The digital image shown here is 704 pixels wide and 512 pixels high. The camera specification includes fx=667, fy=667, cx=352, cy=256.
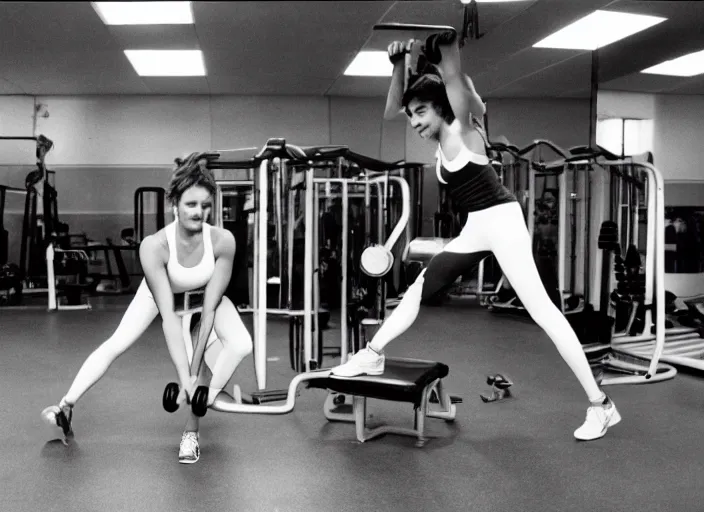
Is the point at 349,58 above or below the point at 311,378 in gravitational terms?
above

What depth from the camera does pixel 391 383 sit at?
2.44 metres

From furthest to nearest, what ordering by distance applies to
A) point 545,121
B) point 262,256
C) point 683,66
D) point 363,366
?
point 545,121 < point 683,66 < point 262,256 < point 363,366

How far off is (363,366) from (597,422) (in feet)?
3.05

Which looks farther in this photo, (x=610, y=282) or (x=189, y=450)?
(x=610, y=282)

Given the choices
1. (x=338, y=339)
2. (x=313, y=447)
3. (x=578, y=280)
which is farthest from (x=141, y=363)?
(x=578, y=280)

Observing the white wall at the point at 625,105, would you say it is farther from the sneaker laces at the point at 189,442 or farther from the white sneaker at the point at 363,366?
the sneaker laces at the point at 189,442

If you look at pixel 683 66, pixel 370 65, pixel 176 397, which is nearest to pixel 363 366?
pixel 176 397

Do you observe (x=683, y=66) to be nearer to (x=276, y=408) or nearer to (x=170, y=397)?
(x=276, y=408)

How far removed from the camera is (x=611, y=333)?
13.7 ft

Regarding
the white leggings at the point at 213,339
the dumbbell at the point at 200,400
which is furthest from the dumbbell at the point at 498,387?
the dumbbell at the point at 200,400

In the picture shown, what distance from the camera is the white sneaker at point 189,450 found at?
2.32 meters

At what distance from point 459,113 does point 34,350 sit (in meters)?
3.64

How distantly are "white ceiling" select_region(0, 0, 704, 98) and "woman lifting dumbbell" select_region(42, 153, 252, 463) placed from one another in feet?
1.92

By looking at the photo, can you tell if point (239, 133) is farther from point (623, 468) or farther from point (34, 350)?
point (623, 468)
